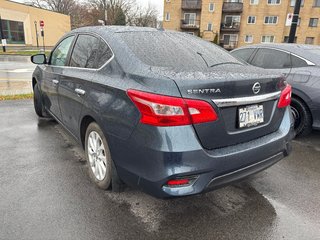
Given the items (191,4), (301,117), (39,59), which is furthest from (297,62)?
(191,4)

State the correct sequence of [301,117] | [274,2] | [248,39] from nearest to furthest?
[301,117]
[274,2]
[248,39]

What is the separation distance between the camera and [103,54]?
105 inches

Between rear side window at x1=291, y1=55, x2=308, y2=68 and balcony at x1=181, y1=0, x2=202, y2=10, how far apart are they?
37.7 m

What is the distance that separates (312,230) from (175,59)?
201cm

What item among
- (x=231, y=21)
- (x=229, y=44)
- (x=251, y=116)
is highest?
(x=231, y=21)

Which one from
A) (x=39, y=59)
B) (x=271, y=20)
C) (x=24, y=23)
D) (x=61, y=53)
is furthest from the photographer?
(x=271, y=20)

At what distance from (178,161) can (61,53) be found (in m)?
2.81

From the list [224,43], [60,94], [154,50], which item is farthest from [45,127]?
[224,43]

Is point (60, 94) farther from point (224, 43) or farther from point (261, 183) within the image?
point (224, 43)

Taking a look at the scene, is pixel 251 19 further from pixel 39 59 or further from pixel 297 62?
pixel 39 59

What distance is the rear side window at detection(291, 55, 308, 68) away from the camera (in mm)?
4414

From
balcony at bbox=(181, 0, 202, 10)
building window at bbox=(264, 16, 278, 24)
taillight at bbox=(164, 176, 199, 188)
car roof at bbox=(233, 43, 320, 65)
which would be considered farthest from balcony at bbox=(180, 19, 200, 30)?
taillight at bbox=(164, 176, 199, 188)

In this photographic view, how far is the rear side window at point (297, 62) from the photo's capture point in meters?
4.41

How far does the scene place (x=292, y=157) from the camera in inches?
154
